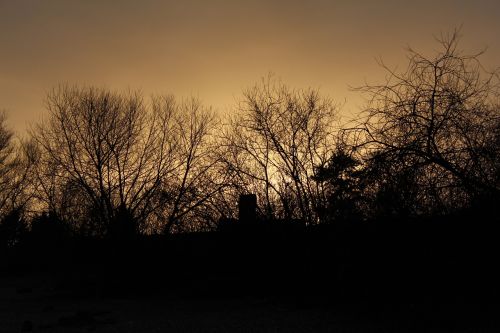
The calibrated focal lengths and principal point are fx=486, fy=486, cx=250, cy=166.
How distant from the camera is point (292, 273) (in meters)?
16.6

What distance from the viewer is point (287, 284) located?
16.8m

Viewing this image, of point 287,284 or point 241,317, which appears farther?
point 287,284

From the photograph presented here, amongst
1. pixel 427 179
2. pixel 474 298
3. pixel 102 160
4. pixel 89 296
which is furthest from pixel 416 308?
pixel 102 160

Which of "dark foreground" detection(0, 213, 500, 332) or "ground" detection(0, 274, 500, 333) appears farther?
"dark foreground" detection(0, 213, 500, 332)

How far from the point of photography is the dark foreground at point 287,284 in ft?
33.3

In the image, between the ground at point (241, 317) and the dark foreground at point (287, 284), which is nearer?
the ground at point (241, 317)

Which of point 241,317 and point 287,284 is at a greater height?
point 287,284

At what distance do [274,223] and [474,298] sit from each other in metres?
7.85

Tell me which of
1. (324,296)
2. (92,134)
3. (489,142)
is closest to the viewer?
(489,142)

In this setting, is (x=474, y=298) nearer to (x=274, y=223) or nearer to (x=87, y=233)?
(x=274, y=223)

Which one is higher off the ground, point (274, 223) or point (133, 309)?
point (274, 223)

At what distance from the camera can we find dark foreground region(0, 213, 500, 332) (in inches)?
400

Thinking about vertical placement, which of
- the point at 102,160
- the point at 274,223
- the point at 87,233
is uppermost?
the point at 102,160

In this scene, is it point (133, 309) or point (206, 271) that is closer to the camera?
point (133, 309)
